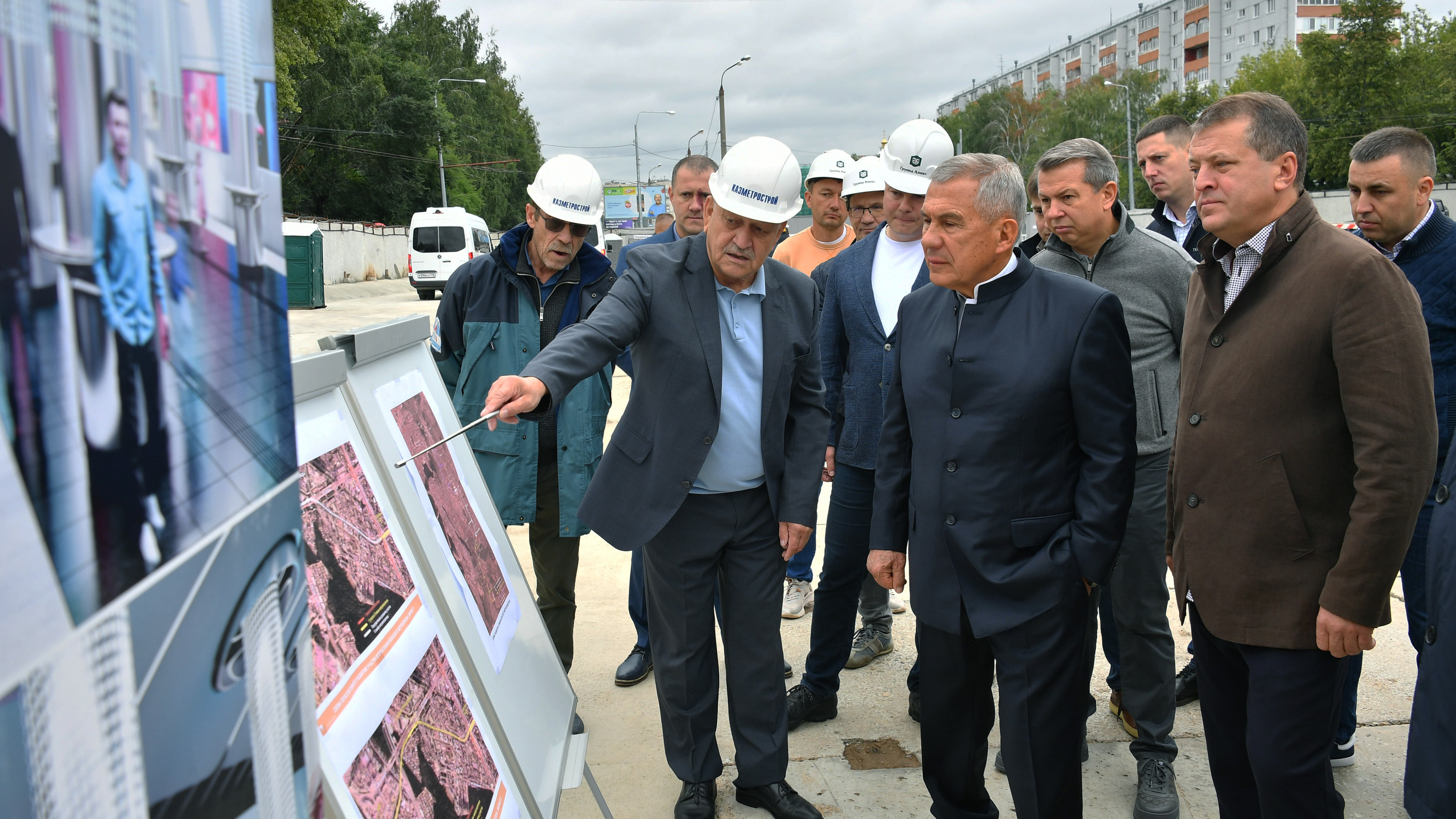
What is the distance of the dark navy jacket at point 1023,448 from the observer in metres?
2.30

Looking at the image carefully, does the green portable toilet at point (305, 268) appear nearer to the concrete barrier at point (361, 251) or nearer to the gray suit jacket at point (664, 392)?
the concrete barrier at point (361, 251)

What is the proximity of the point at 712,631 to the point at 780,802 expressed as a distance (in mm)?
544

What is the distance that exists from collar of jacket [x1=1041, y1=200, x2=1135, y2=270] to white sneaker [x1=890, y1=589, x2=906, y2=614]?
1.96 metres

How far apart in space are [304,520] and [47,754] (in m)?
0.83

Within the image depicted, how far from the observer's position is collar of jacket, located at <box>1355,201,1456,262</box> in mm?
3248

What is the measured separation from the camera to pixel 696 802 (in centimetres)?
289

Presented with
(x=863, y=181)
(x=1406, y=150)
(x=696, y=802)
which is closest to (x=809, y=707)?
(x=696, y=802)

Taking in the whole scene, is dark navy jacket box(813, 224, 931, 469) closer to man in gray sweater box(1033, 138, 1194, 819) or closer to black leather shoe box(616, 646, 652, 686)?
man in gray sweater box(1033, 138, 1194, 819)

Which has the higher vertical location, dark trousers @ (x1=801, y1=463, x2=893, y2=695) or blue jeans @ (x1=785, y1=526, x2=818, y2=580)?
dark trousers @ (x1=801, y1=463, x2=893, y2=695)

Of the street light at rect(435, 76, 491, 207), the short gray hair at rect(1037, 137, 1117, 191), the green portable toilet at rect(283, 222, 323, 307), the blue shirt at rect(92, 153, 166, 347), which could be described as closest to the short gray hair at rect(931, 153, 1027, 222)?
the short gray hair at rect(1037, 137, 1117, 191)

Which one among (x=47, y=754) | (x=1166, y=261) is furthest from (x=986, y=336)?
(x=47, y=754)

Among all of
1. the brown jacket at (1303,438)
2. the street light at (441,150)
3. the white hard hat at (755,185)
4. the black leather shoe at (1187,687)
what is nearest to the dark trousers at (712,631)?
the white hard hat at (755,185)

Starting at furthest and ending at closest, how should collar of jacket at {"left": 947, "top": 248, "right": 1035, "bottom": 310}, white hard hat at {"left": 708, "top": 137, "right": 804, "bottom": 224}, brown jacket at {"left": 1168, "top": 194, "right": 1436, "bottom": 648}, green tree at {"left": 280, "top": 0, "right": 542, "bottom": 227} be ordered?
green tree at {"left": 280, "top": 0, "right": 542, "bottom": 227} → white hard hat at {"left": 708, "top": 137, "right": 804, "bottom": 224} → collar of jacket at {"left": 947, "top": 248, "right": 1035, "bottom": 310} → brown jacket at {"left": 1168, "top": 194, "right": 1436, "bottom": 648}

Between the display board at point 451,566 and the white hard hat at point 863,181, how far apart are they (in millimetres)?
2800
